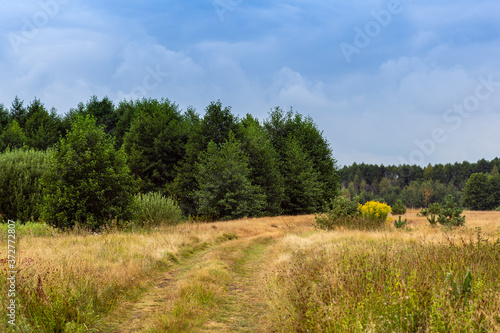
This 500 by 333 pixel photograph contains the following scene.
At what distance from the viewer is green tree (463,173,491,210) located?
7312 cm

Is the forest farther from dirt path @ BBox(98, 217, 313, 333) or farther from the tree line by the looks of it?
dirt path @ BBox(98, 217, 313, 333)

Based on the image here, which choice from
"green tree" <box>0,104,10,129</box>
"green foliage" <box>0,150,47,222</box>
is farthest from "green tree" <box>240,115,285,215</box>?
"green tree" <box>0,104,10,129</box>

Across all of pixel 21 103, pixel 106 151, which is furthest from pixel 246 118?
pixel 21 103

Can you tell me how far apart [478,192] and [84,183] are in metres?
83.4

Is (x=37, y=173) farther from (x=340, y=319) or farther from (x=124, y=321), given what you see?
(x=340, y=319)

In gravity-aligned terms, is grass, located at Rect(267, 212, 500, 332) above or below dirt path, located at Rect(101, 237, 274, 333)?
above

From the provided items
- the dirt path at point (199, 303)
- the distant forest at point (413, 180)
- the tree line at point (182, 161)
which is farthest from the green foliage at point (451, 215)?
the distant forest at point (413, 180)

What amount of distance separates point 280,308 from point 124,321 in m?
2.53

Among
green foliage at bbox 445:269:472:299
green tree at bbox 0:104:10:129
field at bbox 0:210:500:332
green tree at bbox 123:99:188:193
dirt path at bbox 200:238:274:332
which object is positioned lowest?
dirt path at bbox 200:238:274:332

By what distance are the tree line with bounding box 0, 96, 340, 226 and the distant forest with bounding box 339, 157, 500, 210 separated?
194ft

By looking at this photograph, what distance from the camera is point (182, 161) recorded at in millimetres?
34969

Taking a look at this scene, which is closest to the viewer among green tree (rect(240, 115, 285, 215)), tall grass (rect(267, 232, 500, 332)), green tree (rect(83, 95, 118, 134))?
tall grass (rect(267, 232, 500, 332))

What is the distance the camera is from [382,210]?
1711 centimetres

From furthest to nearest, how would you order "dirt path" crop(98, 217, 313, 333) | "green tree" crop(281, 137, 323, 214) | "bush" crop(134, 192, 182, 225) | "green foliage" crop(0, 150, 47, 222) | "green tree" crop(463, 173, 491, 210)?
"green tree" crop(463, 173, 491, 210)
"green tree" crop(281, 137, 323, 214)
"green foliage" crop(0, 150, 47, 222)
"bush" crop(134, 192, 182, 225)
"dirt path" crop(98, 217, 313, 333)
